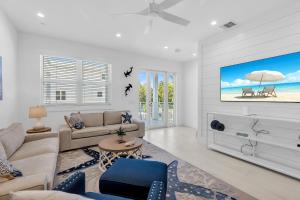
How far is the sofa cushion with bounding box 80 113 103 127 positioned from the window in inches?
27.8

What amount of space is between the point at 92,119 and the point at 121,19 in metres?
2.70

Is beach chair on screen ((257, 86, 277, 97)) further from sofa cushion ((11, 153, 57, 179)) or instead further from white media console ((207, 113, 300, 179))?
sofa cushion ((11, 153, 57, 179))

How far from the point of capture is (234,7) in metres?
2.87

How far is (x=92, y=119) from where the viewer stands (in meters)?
4.52

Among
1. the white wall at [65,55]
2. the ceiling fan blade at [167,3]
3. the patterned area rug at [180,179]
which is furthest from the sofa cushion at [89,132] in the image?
the ceiling fan blade at [167,3]

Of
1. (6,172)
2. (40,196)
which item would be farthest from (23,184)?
(40,196)

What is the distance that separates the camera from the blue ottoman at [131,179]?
1.69 meters

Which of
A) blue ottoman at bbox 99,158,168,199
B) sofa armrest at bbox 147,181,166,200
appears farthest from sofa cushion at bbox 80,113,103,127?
sofa armrest at bbox 147,181,166,200

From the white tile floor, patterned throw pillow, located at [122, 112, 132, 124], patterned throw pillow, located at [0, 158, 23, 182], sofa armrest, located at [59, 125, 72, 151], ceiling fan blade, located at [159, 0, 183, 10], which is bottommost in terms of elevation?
the white tile floor

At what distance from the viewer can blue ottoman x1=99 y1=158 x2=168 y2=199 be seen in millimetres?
1693

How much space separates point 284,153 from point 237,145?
0.87 meters

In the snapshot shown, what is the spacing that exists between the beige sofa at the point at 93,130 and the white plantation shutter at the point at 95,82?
78 cm

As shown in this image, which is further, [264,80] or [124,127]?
[124,127]

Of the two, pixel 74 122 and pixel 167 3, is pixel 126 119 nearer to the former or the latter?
pixel 74 122
